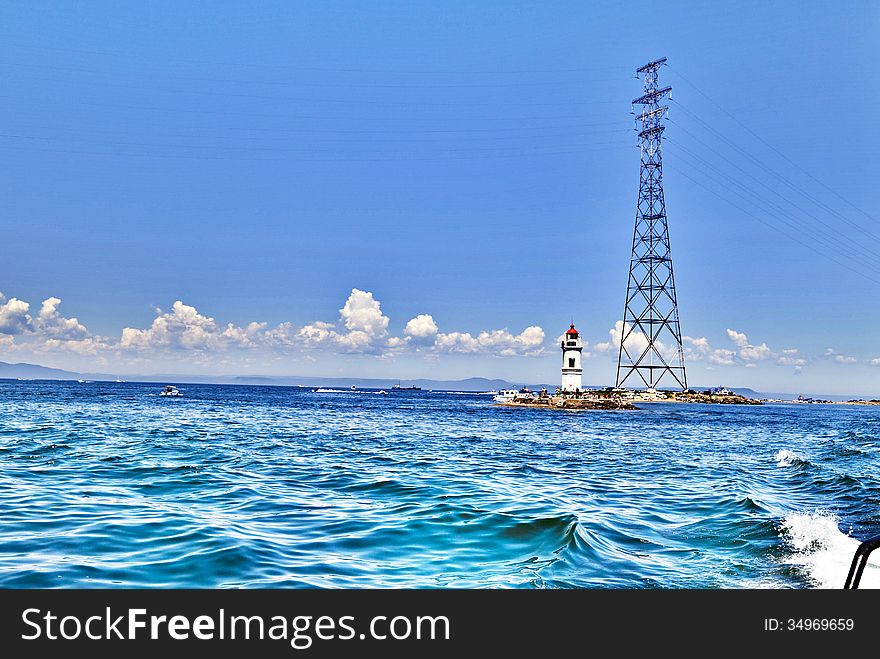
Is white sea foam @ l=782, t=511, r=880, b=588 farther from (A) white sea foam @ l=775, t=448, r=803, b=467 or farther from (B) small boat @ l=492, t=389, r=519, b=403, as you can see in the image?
(B) small boat @ l=492, t=389, r=519, b=403

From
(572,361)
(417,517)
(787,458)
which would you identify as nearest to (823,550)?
(417,517)

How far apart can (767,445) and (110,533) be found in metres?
34.8

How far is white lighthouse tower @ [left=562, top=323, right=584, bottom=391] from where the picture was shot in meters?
95.8

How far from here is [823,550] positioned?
35.8 ft

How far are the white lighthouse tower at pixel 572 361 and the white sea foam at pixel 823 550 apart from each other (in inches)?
3229

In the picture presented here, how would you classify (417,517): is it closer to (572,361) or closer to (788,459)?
(788,459)

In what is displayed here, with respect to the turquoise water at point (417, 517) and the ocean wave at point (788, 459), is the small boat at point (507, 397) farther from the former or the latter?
the turquoise water at point (417, 517)

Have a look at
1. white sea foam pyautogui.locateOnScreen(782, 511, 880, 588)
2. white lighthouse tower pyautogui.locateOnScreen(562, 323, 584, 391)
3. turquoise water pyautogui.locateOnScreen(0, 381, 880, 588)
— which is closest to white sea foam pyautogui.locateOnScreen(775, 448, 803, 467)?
turquoise water pyautogui.locateOnScreen(0, 381, 880, 588)

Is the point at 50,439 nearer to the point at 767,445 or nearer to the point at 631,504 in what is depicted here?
the point at 631,504

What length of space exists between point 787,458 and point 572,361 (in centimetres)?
6874

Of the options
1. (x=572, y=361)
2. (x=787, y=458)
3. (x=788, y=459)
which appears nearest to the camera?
(x=788, y=459)

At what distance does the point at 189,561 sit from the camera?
29.8ft
